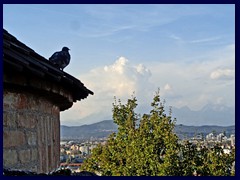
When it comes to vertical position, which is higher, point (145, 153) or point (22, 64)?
point (22, 64)

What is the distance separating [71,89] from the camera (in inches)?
189

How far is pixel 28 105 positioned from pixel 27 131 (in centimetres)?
23

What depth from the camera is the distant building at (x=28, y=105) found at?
335cm

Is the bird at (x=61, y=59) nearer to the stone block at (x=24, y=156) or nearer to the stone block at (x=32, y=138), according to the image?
the stone block at (x=32, y=138)

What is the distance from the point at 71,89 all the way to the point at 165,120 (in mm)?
15021

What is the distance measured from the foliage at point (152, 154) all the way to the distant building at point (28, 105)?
13643 mm

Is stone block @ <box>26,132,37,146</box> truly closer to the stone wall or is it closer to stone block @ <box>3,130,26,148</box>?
Answer: the stone wall

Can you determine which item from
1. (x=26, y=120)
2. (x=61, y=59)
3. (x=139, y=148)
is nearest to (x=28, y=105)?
(x=26, y=120)

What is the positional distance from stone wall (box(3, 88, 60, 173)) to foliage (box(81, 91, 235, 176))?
44.5 feet

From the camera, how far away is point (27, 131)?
4.03 m

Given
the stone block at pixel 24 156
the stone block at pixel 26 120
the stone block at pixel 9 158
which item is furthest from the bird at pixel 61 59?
the stone block at pixel 9 158

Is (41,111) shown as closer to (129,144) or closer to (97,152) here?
(129,144)

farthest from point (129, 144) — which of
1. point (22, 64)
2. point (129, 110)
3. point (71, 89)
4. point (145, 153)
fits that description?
point (22, 64)
